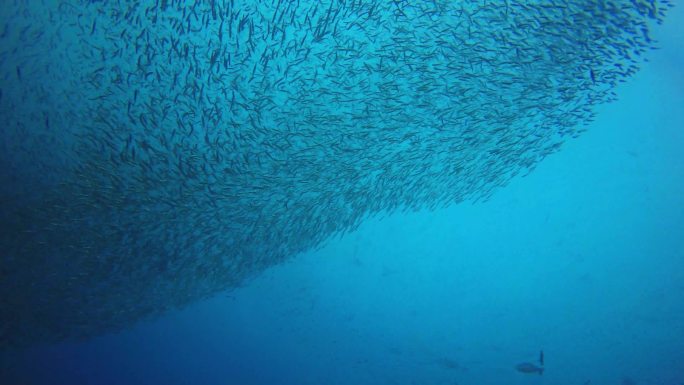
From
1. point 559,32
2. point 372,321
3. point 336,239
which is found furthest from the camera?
point 372,321

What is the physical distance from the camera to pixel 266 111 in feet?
16.2

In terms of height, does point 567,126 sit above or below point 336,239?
above

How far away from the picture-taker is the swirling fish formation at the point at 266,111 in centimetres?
441

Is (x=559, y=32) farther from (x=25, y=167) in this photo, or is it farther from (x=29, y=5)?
(x=25, y=167)

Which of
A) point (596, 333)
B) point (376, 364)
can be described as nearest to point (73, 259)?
point (376, 364)

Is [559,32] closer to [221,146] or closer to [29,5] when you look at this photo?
[221,146]

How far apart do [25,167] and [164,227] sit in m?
1.89

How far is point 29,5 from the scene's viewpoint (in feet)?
14.5

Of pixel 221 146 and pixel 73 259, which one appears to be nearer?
pixel 221 146

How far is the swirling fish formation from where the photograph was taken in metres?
4.41

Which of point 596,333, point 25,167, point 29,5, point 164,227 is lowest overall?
point 596,333

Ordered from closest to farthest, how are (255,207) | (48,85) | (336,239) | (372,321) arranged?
(48,85)
(255,207)
(336,239)
(372,321)

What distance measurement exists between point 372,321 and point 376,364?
901mm

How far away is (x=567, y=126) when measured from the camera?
496 cm
